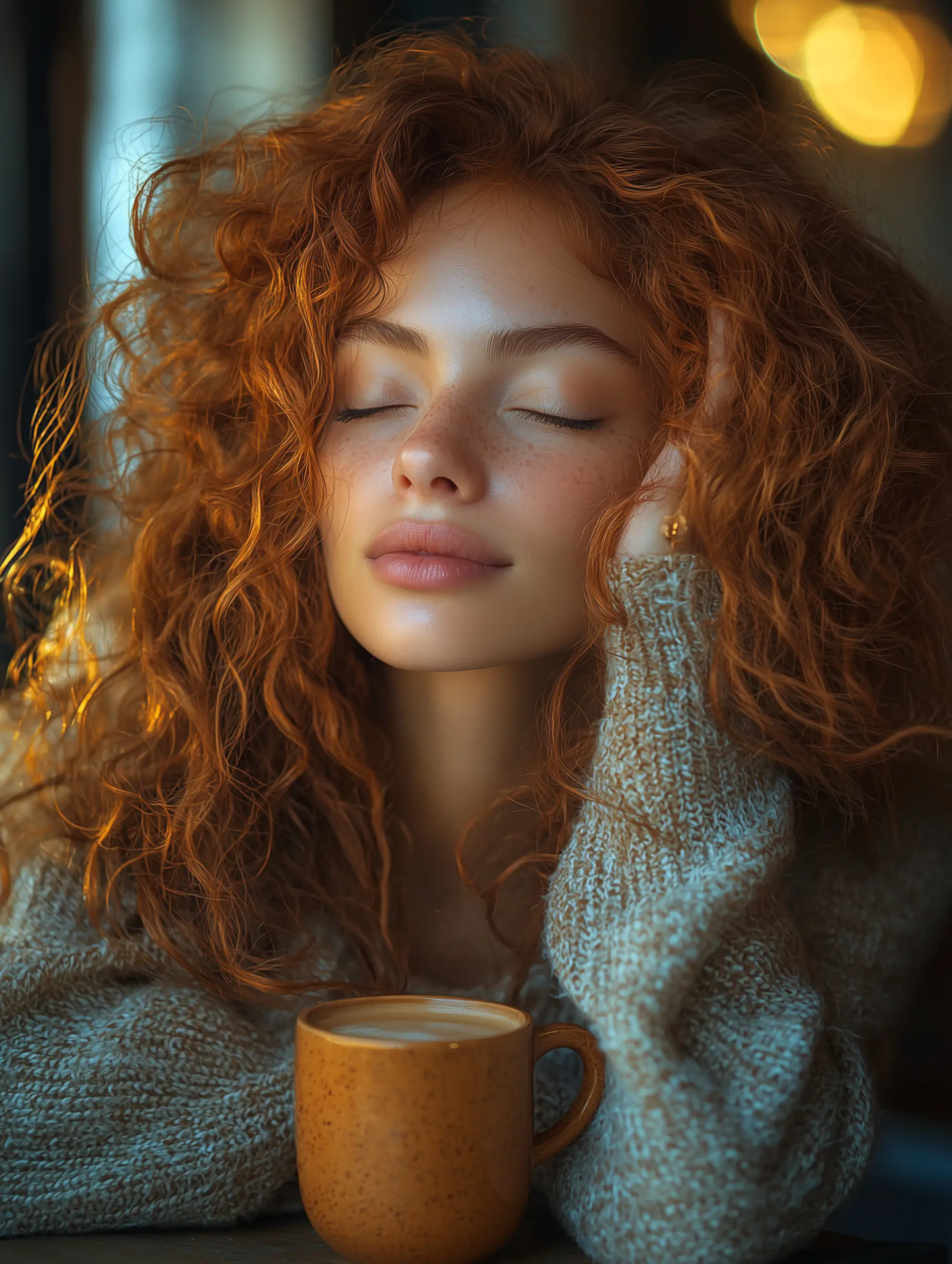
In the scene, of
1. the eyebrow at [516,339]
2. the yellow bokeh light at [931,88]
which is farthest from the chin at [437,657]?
the yellow bokeh light at [931,88]

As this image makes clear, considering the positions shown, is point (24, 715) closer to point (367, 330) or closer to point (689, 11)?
point (367, 330)

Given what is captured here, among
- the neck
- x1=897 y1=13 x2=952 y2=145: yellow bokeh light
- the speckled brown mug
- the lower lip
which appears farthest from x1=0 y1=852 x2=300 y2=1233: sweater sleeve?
x1=897 y1=13 x2=952 y2=145: yellow bokeh light

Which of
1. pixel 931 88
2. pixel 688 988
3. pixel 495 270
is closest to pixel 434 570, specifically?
pixel 495 270

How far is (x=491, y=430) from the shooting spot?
33.0 inches

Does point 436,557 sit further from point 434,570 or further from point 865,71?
point 865,71

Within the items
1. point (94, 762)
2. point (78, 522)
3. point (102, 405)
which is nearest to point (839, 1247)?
point (94, 762)

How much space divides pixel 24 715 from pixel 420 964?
1.34 feet

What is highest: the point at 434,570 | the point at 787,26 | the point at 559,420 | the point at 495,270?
the point at 787,26

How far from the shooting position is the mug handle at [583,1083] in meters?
0.72

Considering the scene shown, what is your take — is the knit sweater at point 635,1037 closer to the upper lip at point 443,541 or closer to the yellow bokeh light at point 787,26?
the upper lip at point 443,541

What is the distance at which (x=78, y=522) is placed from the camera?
114cm

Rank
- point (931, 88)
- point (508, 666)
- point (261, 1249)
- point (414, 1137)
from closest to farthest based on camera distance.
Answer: point (414, 1137) → point (261, 1249) → point (508, 666) → point (931, 88)

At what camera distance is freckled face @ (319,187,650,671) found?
0.83 m

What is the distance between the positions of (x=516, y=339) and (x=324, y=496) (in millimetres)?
191
